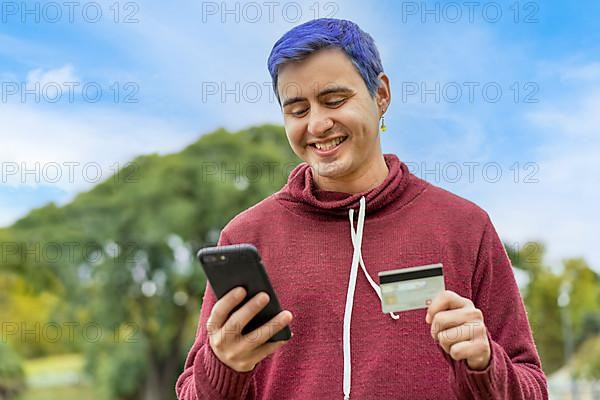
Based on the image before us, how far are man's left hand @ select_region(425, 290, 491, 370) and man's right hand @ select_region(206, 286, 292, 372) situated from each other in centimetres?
26

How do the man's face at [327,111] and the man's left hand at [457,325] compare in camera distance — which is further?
the man's face at [327,111]

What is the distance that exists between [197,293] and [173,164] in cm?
254

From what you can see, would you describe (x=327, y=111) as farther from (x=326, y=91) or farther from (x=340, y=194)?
(x=340, y=194)

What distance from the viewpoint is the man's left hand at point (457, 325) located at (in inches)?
46.4

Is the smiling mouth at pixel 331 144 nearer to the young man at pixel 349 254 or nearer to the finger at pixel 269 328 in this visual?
the young man at pixel 349 254

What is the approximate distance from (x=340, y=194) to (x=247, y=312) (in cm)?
49

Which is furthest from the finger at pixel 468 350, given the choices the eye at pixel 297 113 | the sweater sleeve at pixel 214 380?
the eye at pixel 297 113

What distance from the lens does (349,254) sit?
1566 mm

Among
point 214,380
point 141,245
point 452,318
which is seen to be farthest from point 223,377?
point 141,245

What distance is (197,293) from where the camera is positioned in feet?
45.8

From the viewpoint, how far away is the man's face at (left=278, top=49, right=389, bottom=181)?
1522mm

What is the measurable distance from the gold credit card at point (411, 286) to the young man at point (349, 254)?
174mm

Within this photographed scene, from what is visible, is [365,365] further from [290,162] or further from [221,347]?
[290,162]

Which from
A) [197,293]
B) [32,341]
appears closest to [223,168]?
[197,293]
